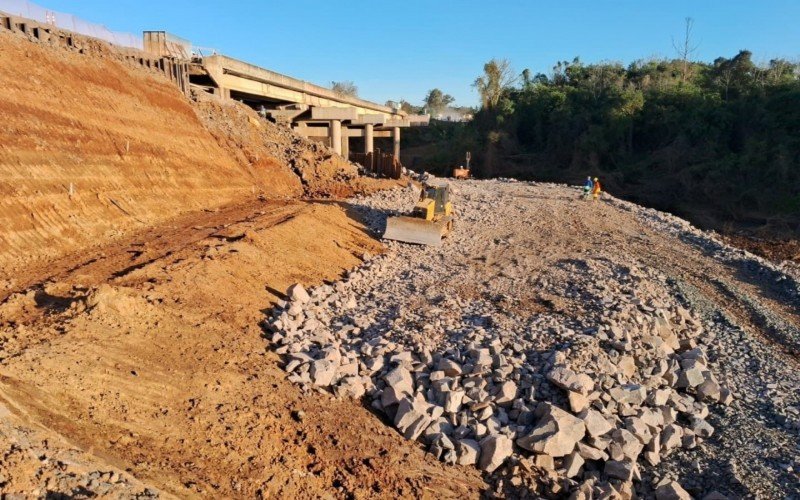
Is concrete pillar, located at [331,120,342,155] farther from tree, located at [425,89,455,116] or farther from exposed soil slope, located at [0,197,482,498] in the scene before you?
tree, located at [425,89,455,116]

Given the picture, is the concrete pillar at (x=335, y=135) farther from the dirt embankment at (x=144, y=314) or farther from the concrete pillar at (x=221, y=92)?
the dirt embankment at (x=144, y=314)

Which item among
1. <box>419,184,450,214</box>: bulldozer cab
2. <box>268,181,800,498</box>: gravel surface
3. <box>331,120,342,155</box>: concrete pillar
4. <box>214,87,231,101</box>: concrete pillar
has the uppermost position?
<box>214,87,231,101</box>: concrete pillar

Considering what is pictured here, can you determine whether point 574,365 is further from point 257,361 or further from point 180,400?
point 180,400

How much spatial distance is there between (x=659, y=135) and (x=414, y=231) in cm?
2944

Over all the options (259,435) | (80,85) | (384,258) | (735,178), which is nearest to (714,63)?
(735,178)

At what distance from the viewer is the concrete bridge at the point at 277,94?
20281 millimetres

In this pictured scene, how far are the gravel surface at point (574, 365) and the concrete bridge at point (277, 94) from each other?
1275 cm

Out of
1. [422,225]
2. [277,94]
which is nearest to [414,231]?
[422,225]

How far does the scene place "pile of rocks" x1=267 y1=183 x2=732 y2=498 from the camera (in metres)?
5.87

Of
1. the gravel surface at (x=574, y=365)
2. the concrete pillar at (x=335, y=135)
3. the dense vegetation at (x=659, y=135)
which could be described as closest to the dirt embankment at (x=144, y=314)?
the gravel surface at (x=574, y=365)

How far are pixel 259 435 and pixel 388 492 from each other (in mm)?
1455

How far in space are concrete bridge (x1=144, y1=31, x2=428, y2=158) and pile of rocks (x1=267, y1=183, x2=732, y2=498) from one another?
1444cm

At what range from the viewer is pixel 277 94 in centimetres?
2564

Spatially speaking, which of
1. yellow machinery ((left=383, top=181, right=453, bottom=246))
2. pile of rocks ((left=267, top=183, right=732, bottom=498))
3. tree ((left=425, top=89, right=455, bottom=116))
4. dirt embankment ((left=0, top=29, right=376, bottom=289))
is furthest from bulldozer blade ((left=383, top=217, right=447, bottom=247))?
tree ((left=425, top=89, right=455, bottom=116))
